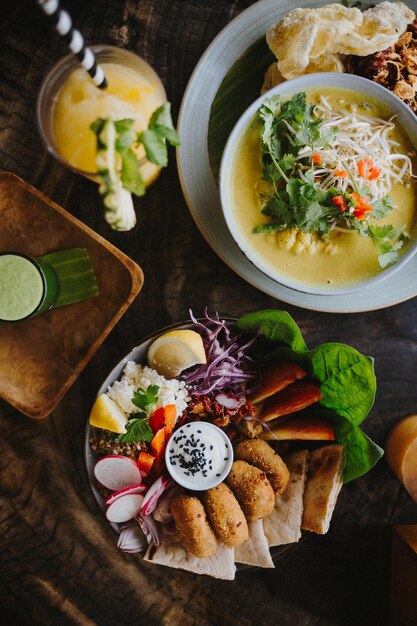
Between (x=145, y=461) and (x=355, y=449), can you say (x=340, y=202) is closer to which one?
(x=355, y=449)

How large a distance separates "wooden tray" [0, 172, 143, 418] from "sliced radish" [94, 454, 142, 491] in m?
0.28

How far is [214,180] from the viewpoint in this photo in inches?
82.5

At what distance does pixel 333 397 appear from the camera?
2.12 metres

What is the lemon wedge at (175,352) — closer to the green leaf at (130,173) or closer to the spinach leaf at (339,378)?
the spinach leaf at (339,378)

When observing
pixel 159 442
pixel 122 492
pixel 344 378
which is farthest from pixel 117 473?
pixel 344 378

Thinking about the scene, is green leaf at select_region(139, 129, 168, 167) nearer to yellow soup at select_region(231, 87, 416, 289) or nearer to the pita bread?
yellow soup at select_region(231, 87, 416, 289)

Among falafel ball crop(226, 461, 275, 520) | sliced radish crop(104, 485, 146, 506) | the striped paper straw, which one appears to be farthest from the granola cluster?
sliced radish crop(104, 485, 146, 506)

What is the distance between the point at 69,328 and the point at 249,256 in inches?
28.6

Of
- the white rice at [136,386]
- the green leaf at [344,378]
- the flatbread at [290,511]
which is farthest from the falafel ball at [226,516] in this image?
the green leaf at [344,378]

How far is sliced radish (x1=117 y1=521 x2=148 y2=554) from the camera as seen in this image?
2.09m

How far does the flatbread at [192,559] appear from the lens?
6.69 ft

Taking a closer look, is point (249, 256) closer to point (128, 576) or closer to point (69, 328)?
point (69, 328)

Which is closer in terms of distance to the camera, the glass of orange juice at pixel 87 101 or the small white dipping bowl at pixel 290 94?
the glass of orange juice at pixel 87 101

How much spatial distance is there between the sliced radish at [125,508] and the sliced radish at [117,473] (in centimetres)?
4
